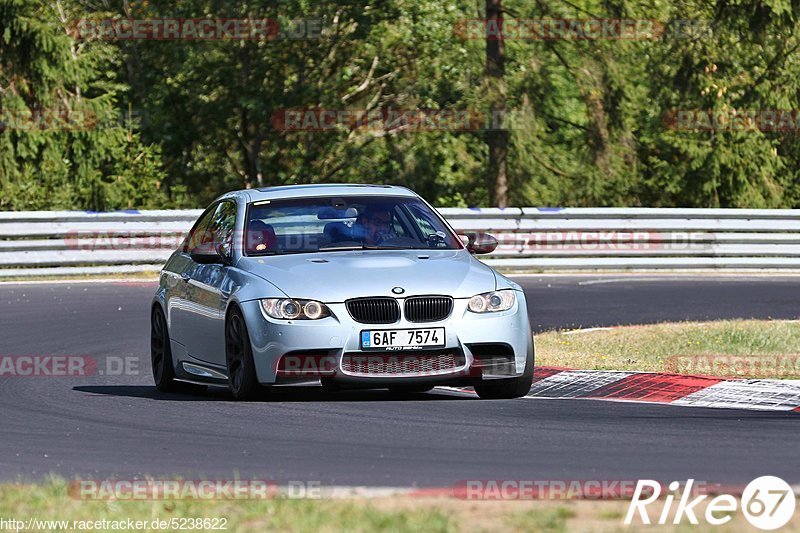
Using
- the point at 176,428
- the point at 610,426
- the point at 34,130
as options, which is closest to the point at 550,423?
the point at 610,426

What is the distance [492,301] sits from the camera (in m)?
11.1

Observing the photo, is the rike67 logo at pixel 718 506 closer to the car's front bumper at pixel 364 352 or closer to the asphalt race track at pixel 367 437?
the asphalt race track at pixel 367 437

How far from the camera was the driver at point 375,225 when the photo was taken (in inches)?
471

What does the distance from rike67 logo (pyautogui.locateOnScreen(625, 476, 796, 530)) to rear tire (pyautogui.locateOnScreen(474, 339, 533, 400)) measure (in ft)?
12.6

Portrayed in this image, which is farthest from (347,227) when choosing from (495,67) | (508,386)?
(495,67)

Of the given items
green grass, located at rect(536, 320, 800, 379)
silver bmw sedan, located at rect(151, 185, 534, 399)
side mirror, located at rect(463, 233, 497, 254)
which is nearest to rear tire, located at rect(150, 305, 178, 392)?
silver bmw sedan, located at rect(151, 185, 534, 399)

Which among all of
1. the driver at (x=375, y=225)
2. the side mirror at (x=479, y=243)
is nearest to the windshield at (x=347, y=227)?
the driver at (x=375, y=225)

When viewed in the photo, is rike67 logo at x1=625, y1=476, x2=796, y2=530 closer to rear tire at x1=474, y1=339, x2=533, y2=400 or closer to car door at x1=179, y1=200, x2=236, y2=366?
rear tire at x1=474, y1=339, x2=533, y2=400

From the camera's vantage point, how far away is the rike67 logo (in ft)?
21.3

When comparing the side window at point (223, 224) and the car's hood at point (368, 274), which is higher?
the side window at point (223, 224)

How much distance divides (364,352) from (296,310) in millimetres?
504

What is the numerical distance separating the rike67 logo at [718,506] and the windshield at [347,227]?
15.8 ft

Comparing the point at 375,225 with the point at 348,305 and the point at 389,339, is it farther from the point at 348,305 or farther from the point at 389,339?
the point at 389,339

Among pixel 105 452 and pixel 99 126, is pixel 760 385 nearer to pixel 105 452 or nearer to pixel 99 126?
pixel 105 452
